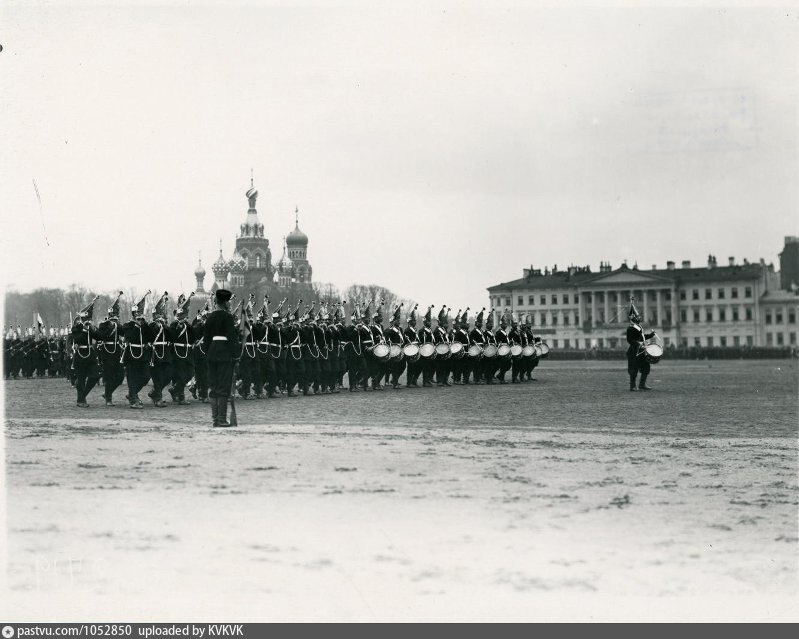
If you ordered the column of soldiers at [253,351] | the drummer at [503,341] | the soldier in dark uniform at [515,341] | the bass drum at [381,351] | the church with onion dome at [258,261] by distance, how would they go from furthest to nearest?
the church with onion dome at [258,261] → the soldier in dark uniform at [515,341] → the drummer at [503,341] → the bass drum at [381,351] → the column of soldiers at [253,351]

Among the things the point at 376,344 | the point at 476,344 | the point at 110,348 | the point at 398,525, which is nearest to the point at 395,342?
the point at 376,344

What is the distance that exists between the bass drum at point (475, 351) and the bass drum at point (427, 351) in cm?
255

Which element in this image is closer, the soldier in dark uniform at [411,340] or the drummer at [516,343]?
the soldier in dark uniform at [411,340]

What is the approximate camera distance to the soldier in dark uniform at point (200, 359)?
20.4 metres

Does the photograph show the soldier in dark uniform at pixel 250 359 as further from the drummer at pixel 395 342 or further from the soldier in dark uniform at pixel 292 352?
the drummer at pixel 395 342

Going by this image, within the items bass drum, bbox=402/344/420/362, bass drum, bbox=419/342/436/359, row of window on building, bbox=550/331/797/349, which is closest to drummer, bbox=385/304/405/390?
bass drum, bbox=402/344/420/362

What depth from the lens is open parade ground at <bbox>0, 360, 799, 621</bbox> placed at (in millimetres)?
6012

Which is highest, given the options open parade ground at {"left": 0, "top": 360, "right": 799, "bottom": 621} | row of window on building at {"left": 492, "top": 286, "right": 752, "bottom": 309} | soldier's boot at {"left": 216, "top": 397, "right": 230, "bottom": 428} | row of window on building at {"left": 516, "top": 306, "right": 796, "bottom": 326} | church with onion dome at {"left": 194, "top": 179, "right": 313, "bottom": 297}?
church with onion dome at {"left": 194, "top": 179, "right": 313, "bottom": 297}

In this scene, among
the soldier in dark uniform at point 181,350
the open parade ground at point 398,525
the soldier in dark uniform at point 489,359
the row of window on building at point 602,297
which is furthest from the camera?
the row of window on building at point 602,297

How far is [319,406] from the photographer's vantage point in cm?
1961

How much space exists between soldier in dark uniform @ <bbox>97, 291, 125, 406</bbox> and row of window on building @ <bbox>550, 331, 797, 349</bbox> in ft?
346

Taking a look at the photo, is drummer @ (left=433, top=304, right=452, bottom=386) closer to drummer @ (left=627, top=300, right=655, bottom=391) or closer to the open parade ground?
drummer @ (left=627, top=300, right=655, bottom=391)

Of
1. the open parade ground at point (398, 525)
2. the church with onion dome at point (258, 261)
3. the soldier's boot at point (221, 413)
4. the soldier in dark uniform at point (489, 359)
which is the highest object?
the church with onion dome at point (258, 261)

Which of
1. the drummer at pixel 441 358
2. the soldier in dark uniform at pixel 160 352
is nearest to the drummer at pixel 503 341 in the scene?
the drummer at pixel 441 358
